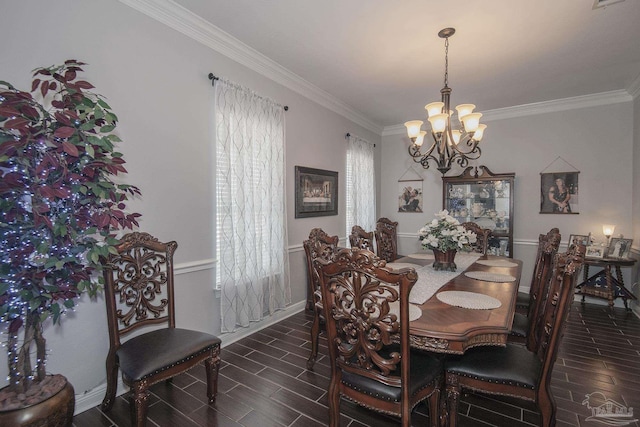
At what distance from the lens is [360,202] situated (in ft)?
17.0

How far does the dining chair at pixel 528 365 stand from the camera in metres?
1.47

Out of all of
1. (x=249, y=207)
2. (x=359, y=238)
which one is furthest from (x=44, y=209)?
(x=359, y=238)

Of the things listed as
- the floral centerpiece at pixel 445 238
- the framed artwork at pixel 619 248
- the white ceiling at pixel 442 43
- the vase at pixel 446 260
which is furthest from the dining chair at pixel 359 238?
the framed artwork at pixel 619 248

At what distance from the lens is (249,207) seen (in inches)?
121

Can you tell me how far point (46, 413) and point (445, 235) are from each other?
2716 mm

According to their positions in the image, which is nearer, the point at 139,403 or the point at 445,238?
the point at 139,403

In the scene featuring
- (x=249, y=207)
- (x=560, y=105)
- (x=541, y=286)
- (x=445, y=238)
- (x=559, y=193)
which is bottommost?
(x=541, y=286)

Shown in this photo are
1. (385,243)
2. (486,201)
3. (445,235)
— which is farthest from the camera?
(486,201)

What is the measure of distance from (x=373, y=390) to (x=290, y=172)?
8.99 ft

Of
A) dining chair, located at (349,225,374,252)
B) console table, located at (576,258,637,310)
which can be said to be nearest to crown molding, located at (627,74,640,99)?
console table, located at (576,258,637,310)

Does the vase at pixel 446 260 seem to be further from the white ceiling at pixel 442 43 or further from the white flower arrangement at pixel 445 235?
the white ceiling at pixel 442 43

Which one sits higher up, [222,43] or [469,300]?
[222,43]

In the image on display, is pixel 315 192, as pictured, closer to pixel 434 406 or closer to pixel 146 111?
pixel 146 111

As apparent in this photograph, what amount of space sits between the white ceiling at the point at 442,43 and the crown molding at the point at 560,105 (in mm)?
149
